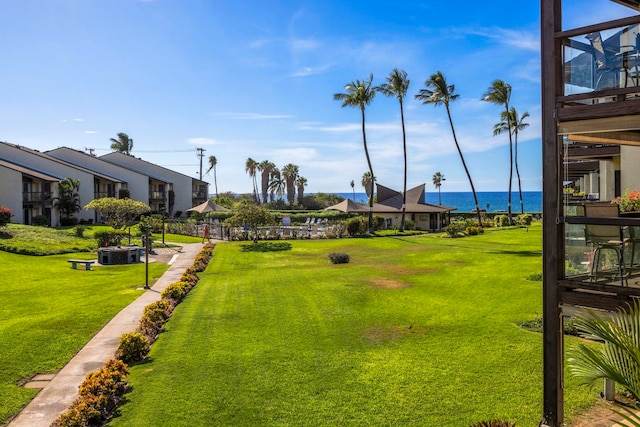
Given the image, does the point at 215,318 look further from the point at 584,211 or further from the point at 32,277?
the point at 32,277

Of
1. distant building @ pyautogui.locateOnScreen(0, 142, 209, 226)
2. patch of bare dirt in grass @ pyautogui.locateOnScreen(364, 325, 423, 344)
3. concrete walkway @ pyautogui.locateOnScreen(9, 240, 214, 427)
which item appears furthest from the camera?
distant building @ pyautogui.locateOnScreen(0, 142, 209, 226)

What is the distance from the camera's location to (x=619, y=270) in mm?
7355

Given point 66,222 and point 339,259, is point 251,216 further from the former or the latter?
point 66,222

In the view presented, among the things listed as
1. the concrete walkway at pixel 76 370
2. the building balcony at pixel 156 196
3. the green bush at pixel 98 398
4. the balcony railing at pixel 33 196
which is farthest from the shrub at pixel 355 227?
the green bush at pixel 98 398

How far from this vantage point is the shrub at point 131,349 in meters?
11.0

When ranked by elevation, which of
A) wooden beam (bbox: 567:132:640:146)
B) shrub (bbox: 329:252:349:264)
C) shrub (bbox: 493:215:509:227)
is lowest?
shrub (bbox: 329:252:349:264)

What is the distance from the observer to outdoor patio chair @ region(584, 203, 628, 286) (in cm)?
736

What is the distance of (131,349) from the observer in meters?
11.0

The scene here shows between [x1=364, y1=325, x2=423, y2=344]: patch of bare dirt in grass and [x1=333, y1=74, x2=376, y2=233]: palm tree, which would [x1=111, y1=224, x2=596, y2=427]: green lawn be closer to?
[x1=364, y1=325, x2=423, y2=344]: patch of bare dirt in grass

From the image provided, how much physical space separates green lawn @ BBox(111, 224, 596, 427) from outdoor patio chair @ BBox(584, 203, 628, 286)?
2.57 meters

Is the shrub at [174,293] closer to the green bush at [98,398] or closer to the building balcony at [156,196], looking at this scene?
the green bush at [98,398]

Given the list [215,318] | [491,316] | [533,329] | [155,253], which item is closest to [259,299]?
[215,318]

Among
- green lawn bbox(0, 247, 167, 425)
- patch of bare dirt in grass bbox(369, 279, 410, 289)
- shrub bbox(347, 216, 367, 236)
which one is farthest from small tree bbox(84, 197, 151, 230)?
patch of bare dirt in grass bbox(369, 279, 410, 289)

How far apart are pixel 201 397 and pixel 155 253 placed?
24809 mm
